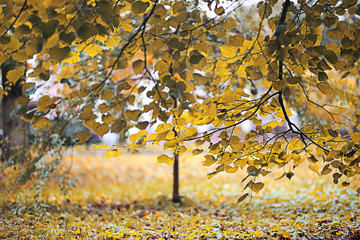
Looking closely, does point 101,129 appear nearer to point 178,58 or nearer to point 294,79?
point 178,58

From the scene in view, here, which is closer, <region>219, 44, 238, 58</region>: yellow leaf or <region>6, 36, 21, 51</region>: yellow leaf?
<region>6, 36, 21, 51</region>: yellow leaf

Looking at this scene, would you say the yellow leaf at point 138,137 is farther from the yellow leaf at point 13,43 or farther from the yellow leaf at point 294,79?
the yellow leaf at point 294,79

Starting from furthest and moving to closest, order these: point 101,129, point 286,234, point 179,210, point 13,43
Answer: point 179,210
point 286,234
point 101,129
point 13,43

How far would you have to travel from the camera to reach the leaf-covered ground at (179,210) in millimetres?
2287

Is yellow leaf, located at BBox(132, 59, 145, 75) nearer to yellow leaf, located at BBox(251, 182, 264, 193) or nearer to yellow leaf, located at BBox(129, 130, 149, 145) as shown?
yellow leaf, located at BBox(129, 130, 149, 145)

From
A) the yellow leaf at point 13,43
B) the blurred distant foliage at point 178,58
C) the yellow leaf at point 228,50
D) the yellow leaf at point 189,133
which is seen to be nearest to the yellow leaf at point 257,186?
the blurred distant foliage at point 178,58

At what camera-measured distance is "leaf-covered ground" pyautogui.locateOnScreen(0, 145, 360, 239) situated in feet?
7.50

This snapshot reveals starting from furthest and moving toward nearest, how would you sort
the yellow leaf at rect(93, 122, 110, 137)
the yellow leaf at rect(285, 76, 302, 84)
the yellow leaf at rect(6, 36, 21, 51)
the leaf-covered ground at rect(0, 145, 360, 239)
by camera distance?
the leaf-covered ground at rect(0, 145, 360, 239) < the yellow leaf at rect(285, 76, 302, 84) < the yellow leaf at rect(93, 122, 110, 137) < the yellow leaf at rect(6, 36, 21, 51)

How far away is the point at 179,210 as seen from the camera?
359cm

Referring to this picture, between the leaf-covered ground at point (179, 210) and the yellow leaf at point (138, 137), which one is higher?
the yellow leaf at point (138, 137)

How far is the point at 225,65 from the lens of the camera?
5.34 ft

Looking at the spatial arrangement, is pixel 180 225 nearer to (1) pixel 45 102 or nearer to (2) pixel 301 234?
(2) pixel 301 234


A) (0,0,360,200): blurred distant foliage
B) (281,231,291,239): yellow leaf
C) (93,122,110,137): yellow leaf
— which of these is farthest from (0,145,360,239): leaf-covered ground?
(93,122,110,137): yellow leaf

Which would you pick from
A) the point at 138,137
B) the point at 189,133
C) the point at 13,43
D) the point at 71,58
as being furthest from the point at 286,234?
the point at 13,43
